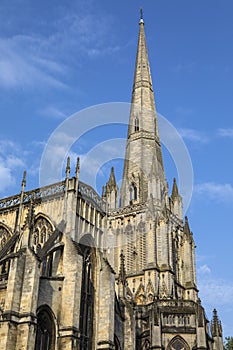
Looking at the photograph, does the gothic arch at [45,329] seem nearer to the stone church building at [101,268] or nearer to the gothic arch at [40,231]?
the stone church building at [101,268]

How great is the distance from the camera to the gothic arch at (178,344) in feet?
89.3

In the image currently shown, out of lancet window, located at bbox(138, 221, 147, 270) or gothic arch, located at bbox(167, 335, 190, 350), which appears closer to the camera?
gothic arch, located at bbox(167, 335, 190, 350)

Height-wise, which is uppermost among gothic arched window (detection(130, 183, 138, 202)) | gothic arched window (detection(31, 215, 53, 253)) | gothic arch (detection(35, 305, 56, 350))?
gothic arched window (detection(130, 183, 138, 202))

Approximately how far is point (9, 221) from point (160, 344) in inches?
434

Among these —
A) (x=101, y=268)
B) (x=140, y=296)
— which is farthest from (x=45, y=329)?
(x=140, y=296)

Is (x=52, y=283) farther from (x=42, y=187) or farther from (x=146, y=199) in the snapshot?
(x=146, y=199)

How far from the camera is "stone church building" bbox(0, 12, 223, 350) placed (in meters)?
21.5

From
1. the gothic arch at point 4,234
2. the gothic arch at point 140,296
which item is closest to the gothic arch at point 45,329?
the gothic arch at point 4,234

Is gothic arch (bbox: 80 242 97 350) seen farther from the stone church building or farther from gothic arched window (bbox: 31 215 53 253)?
gothic arched window (bbox: 31 215 53 253)

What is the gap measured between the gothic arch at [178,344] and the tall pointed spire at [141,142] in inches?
506

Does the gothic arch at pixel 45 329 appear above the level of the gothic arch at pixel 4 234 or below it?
below

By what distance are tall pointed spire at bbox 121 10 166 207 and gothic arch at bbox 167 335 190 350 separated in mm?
12857

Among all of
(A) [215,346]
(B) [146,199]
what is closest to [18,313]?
(A) [215,346]

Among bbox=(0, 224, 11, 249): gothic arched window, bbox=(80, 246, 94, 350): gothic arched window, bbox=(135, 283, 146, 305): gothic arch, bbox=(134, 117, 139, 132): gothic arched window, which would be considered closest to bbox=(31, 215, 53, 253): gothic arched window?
bbox=(0, 224, 11, 249): gothic arched window
